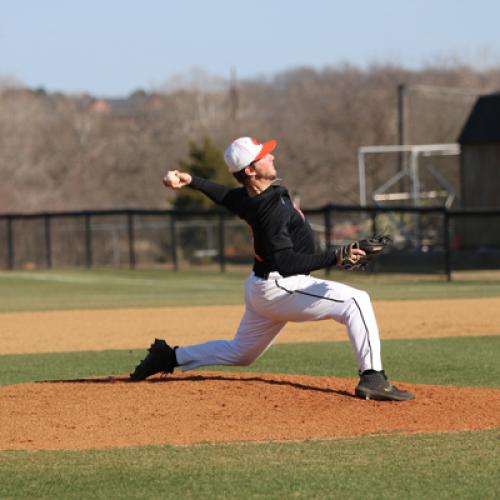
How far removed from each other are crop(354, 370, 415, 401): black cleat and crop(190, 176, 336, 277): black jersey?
81cm

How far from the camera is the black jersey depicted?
761cm

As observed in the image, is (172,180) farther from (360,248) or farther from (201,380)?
(201,380)

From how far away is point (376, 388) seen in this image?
7766 mm

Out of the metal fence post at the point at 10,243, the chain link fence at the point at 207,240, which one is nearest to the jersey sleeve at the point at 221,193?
the chain link fence at the point at 207,240

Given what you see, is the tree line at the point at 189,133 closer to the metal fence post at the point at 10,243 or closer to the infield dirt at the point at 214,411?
the metal fence post at the point at 10,243

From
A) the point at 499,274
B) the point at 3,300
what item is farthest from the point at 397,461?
the point at 499,274

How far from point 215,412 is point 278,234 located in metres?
1.23

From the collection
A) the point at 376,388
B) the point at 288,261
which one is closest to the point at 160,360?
the point at 288,261

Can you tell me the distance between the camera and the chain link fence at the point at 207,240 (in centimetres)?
3112

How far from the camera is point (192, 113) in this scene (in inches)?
3620

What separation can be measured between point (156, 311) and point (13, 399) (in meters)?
9.36

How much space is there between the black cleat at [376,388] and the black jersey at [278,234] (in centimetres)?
81

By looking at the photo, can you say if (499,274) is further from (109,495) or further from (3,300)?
(109,495)

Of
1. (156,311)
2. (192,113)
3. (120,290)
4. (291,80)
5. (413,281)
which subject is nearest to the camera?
(156,311)
